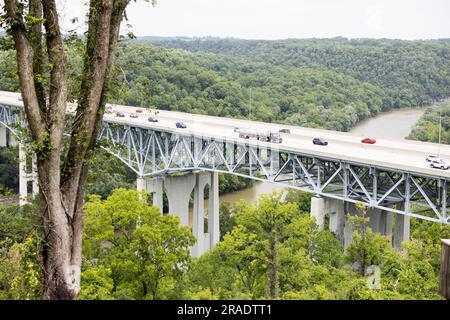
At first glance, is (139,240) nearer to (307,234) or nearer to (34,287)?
(307,234)

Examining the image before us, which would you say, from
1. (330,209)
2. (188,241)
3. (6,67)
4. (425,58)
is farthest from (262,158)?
(425,58)

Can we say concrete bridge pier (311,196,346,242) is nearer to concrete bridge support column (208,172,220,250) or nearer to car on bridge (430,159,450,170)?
car on bridge (430,159,450,170)

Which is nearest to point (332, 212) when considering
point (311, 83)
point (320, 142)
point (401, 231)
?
point (401, 231)

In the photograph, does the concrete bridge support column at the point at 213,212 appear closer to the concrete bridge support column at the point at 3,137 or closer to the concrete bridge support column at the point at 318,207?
the concrete bridge support column at the point at 318,207

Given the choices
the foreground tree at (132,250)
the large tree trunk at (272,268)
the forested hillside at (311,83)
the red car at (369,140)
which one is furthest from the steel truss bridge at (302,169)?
the forested hillside at (311,83)

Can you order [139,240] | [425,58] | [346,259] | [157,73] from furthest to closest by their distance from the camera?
[425,58] → [157,73] → [346,259] → [139,240]

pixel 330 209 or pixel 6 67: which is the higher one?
pixel 6 67
